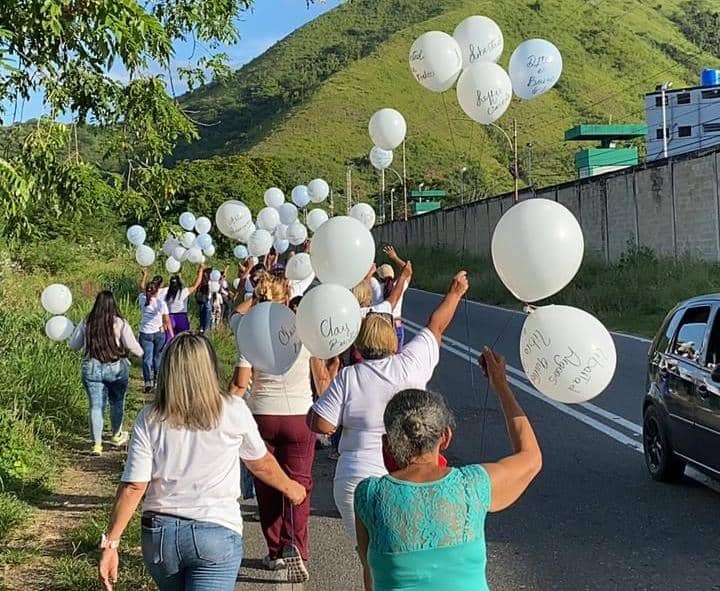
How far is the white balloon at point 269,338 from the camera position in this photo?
5262mm

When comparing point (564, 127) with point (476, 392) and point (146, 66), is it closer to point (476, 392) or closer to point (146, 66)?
point (476, 392)

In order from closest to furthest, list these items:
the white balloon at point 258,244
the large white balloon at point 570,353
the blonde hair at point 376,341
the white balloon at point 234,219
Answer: the large white balloon at point 570,353 < the blonde hair at point 376,341 < the white balloon at point 234,219 < the white balloon at point 258,244

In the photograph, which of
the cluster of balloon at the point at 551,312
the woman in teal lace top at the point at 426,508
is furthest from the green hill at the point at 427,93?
the woman in teal lace top at the point at 426,508

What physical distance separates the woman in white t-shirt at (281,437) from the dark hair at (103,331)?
3345 millimetres

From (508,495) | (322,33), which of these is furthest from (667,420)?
(322,33)

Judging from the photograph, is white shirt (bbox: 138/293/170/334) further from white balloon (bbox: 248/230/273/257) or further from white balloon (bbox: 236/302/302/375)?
white balloon (bbox: 236/302/302/375)

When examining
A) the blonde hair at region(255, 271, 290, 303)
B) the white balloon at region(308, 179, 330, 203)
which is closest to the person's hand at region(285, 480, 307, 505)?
the blonde hair at region(255, 271, 290, 303)

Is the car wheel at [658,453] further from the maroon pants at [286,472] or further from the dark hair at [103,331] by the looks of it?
the dark hair at [103,331]

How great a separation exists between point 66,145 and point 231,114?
11213 centimetres

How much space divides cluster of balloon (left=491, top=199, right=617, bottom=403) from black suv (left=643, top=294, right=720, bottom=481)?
2.77 meters

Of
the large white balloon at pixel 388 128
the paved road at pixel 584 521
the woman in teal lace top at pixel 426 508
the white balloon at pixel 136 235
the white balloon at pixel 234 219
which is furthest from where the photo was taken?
the white balloon at pixel 136 235

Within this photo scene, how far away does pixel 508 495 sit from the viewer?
307 cm

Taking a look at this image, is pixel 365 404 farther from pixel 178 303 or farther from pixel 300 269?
pixel 178 303

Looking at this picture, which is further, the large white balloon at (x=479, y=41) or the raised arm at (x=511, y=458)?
the large white balloon at (x=479, y=41)
